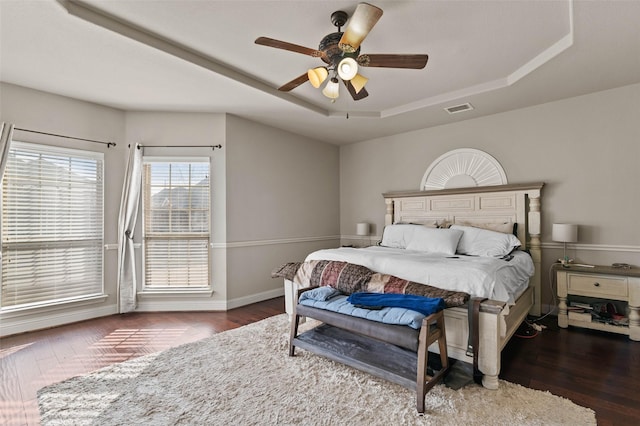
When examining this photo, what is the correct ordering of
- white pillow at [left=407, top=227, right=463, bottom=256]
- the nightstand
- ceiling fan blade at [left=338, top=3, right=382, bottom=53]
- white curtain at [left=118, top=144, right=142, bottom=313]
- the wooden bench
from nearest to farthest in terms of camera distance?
1. ceiling fan blade at [left=338, top=3, right=382, bottom=53]
2. the wooden bench
3. the nightstand
4. white pillow at [left=407, top=227, right=463, bottom=256]
5. white curtain at [left=118, top=144, right=142, bottom=313]

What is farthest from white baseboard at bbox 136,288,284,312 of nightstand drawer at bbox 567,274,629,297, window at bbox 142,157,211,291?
nightstand drawer at bbox 567,274,629,297

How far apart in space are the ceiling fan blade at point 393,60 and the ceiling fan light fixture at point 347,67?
0.25ft

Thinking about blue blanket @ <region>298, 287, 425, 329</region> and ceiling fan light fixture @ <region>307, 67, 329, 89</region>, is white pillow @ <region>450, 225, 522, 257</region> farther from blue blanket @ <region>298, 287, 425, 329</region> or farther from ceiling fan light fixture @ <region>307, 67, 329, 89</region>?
ceiling fan light fixture @ <region>307, 67, 329, 89</region>

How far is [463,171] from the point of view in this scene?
4559 millimetres

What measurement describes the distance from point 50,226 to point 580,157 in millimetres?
6300

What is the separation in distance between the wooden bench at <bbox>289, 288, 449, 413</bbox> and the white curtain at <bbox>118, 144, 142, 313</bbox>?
255 cm

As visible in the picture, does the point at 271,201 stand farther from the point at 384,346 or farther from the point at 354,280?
the point at 384,346

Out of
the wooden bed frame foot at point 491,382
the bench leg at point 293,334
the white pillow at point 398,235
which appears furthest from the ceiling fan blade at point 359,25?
the white pillow at point 398,235

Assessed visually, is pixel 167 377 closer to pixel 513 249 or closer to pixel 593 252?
pixel 513 249

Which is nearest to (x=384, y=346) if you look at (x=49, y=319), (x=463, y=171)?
(x=463, y=171)

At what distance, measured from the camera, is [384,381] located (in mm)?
2266

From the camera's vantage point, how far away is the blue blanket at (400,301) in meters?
2.13

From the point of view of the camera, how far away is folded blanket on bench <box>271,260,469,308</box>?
241 centimetres

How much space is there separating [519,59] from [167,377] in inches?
165
